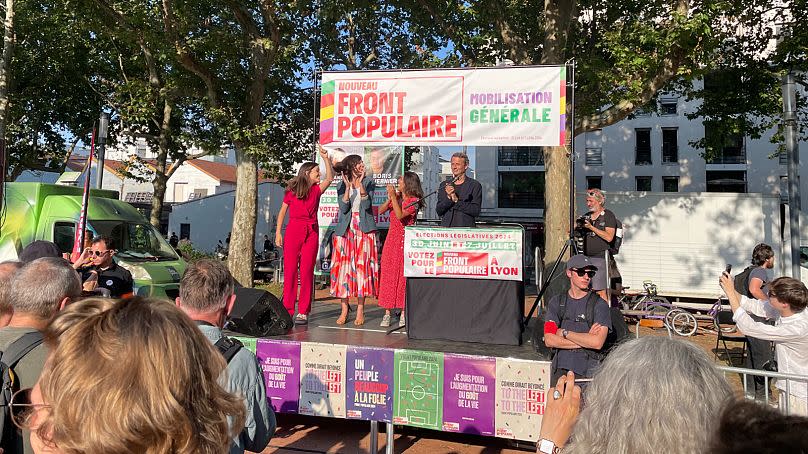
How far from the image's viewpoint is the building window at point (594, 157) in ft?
108

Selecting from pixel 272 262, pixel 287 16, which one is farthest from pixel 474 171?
pixel 287 16

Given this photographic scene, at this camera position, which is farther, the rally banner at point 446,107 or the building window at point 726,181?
the building window at point 726,181

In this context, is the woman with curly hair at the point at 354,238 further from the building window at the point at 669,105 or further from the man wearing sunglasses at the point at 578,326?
the building window at the point at 669,105

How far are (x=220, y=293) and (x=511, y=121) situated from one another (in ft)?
14.5

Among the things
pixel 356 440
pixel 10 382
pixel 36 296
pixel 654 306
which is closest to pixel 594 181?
pixel 654 306

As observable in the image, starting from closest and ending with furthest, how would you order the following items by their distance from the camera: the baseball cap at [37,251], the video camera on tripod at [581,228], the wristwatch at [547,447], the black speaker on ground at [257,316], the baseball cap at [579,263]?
the wristwatch at [547,447] → the baseball cap at [579,263] → the baseball cap at [37,251] → the black speaker on ground at [257,316] → the video camera on tripod at [581,228]

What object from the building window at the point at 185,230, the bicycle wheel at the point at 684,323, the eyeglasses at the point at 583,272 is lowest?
the bicycle wheel at the point at 684,323

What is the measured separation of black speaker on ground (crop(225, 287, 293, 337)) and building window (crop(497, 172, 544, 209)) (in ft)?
98.7

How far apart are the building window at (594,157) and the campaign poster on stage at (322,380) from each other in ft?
99.9

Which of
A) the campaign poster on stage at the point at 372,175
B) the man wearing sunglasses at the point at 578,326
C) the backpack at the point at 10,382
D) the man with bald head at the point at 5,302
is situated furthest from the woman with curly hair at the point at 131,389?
the campaign poster on stage at the point at 372,175

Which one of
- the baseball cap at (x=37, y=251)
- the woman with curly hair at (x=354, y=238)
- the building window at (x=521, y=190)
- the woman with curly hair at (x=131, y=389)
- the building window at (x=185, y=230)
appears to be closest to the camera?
the woman with curly hair at (x=131, y=389)

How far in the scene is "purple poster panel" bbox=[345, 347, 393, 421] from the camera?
4902 millimetres

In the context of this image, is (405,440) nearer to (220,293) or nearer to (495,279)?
(495,279)

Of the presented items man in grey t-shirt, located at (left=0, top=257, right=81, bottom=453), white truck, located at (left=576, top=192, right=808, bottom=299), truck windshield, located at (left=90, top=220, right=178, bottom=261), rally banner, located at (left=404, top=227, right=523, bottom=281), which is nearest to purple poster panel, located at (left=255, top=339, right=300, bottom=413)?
rally banner, located at (left=404, top=227, right=523, bottom=281)
